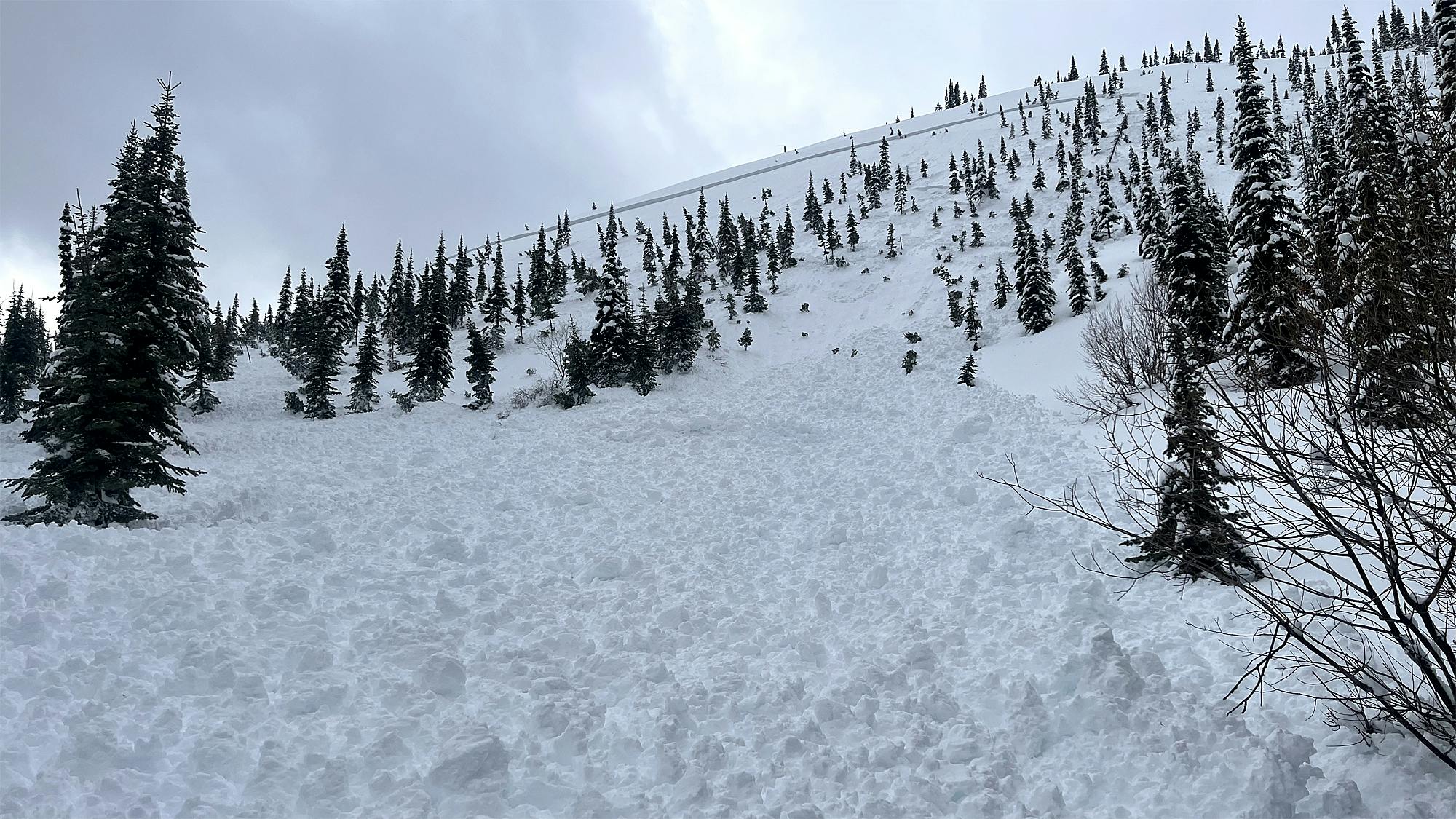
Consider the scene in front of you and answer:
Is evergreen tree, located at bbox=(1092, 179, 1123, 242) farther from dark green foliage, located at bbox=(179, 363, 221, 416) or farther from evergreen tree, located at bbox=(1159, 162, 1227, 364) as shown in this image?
dark green foliage, located at bbox=(179, 363, 221, 416)

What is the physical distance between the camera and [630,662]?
8.95 metres

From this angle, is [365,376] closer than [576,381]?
No

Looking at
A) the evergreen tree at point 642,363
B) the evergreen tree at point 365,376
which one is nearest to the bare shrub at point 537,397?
the evergreen tree at point 642,363

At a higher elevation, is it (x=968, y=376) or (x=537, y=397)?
(x=537, y=397)

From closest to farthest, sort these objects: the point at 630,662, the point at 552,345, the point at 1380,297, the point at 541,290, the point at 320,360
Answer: the point at 1380,297 → the point at 630,662 → the point at 320,360 → the point at 552,345 → the point at 541,290

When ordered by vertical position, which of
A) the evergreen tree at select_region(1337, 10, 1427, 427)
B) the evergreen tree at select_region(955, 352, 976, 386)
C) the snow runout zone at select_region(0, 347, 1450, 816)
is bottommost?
the snow runout zone at select_region(0, 347, 1450, 816)

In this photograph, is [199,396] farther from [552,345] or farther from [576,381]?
[552,345]

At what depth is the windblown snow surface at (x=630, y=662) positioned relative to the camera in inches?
236

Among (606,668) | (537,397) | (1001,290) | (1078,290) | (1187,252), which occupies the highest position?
(1001,290)

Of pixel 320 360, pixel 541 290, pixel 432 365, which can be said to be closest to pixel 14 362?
pixel 320 360

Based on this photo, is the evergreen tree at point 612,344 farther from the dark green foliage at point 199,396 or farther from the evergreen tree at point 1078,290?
the evergreen tree at point 1078,290

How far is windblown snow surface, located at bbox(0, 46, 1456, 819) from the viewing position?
19.6 ft

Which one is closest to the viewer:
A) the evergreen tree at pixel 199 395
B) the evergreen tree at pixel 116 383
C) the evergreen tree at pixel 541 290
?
the evergreen tree at pixel 116 383

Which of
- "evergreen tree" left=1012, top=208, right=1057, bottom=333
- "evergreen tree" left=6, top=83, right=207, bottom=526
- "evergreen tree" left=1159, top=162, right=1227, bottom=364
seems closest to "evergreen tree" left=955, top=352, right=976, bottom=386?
"evergreen tree" left=1159, top=162, right=1227, bottom=364
